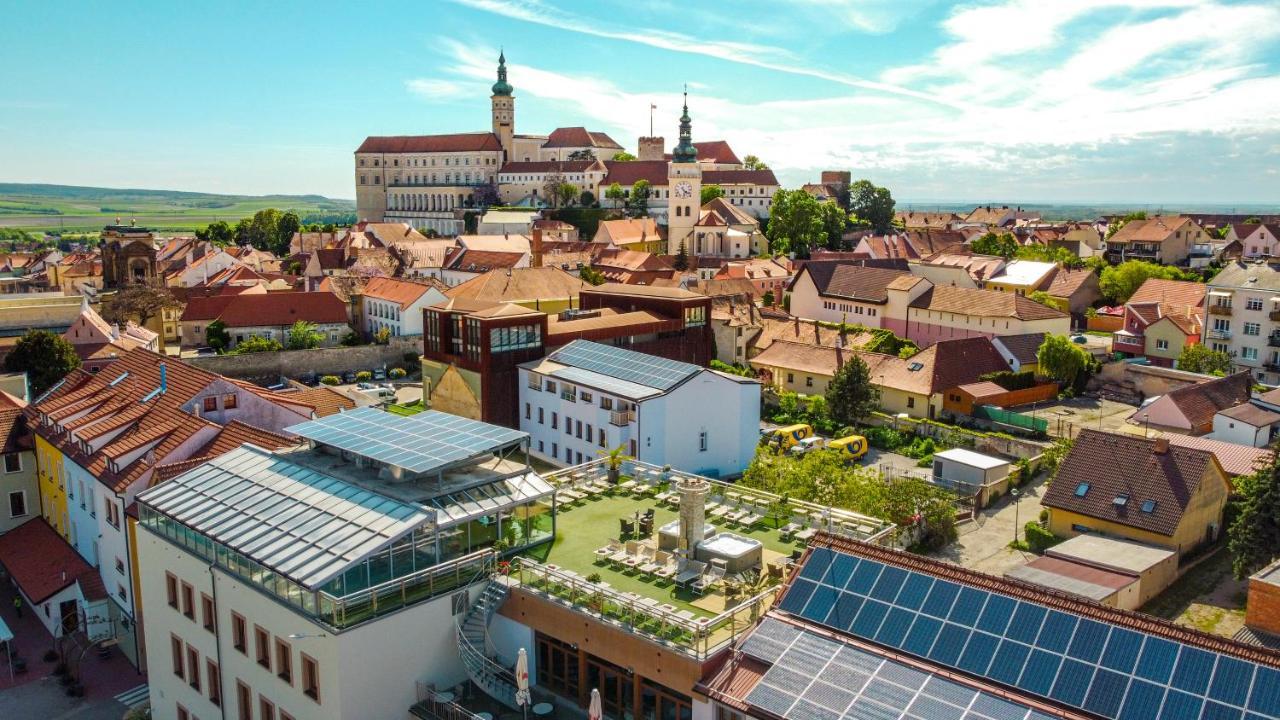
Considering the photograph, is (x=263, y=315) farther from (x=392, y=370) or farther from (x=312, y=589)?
(x=312, y=589)

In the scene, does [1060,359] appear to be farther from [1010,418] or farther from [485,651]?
[485,651]

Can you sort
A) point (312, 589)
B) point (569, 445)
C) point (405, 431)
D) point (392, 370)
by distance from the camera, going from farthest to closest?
1. point (392, 370)
2. point (569, 445)
3. point (405, 431)
4. point (312, 589)

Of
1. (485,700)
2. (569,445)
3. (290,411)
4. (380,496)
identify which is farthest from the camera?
(569,445)

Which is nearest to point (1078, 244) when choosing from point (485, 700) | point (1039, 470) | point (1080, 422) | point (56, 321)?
point (1080, 422)

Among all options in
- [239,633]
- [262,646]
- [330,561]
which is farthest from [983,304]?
[262,646]

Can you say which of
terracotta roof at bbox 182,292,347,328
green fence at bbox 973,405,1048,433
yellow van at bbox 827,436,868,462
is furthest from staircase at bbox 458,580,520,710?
terracotta roof at bbox 182,292,347,328

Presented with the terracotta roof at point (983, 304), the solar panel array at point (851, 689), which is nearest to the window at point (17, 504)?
the solar panel array at point (851, 689)

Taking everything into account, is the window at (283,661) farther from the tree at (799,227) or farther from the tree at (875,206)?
the tree at (875,206)
